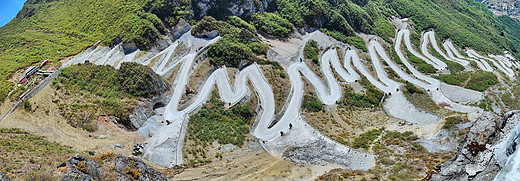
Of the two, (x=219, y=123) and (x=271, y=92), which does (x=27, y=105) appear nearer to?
(x=219, y=123)

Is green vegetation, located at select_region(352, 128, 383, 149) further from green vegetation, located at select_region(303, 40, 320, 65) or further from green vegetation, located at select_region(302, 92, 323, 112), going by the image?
green vegetation, located at select_region(303, 40, 320, 65)

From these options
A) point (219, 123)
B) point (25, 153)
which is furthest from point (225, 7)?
point (25, 153)

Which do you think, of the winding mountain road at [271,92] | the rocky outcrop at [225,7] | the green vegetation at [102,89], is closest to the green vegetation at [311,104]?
the winding mountain road at [271,92]

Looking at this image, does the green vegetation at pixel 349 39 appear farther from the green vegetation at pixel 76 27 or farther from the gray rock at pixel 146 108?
the gray rock at pixel 146 108

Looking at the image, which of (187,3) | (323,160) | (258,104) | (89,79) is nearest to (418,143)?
(323,160)

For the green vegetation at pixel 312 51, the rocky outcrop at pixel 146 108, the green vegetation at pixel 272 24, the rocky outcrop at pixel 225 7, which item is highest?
the rocky outcrop at pixel 225 7
